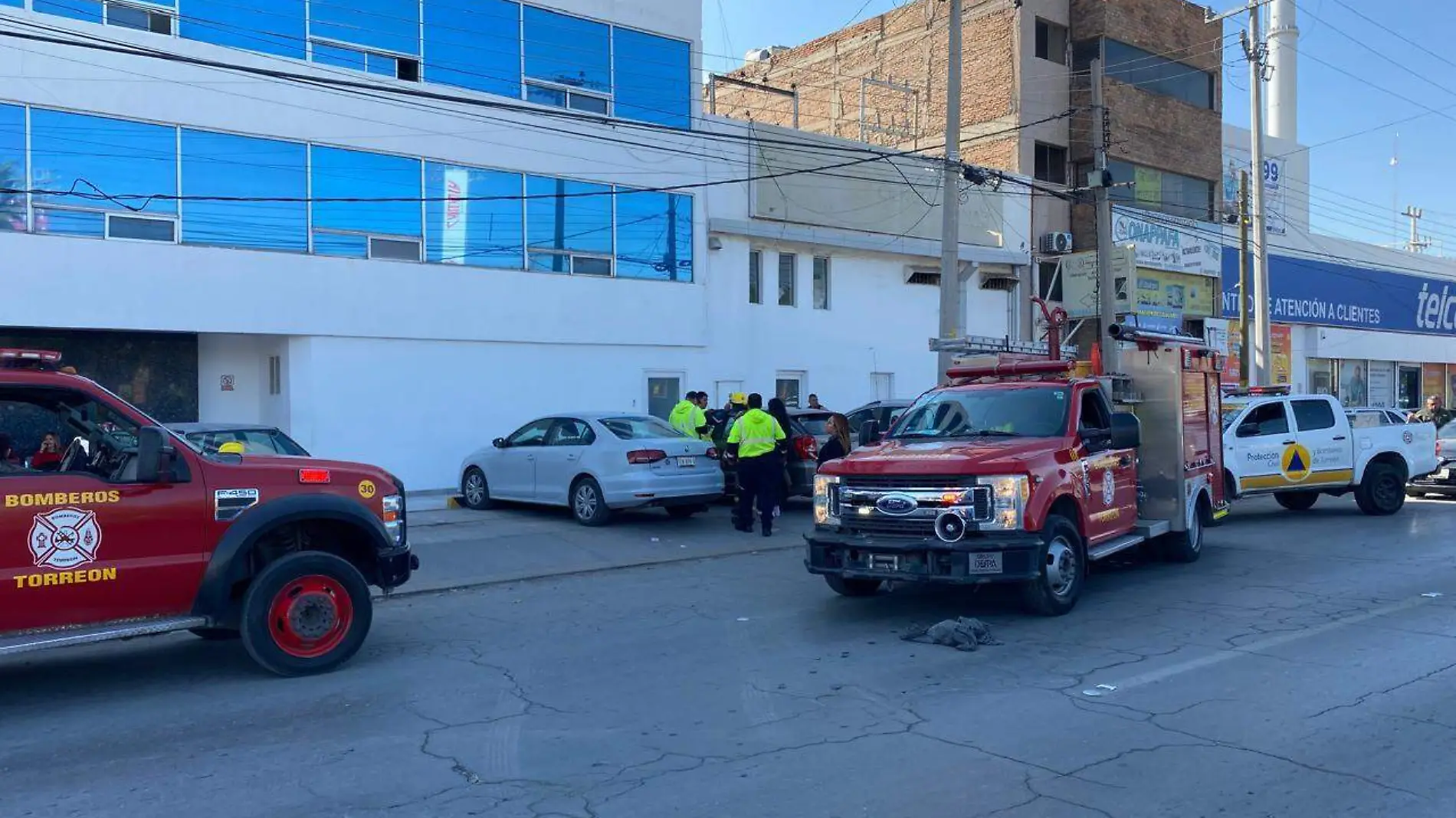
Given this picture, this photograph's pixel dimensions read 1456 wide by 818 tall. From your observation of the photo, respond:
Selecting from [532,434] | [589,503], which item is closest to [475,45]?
[532,434]

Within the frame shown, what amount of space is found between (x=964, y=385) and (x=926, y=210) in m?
15.2

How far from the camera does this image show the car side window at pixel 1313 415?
52.9ft

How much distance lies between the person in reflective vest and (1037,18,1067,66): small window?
19366mm

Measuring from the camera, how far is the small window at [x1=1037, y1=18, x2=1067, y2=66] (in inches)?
1159

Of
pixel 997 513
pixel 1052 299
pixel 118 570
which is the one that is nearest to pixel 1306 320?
pixel 1052 299

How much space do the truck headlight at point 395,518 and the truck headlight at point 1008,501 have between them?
441cm

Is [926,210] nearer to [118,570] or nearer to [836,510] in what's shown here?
[836,510]

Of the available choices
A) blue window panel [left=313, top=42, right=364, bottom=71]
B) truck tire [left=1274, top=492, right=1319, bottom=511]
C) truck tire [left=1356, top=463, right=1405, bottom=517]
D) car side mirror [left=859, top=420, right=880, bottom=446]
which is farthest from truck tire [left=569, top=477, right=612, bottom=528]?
truck tire [left=1356, top=463, right=1405, bottom=517]

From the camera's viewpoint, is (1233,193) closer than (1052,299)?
No

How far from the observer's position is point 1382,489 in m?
16.5

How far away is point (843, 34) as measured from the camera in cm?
3391

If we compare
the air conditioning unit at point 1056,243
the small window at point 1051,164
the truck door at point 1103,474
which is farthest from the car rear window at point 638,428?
the small window at point 1051,164

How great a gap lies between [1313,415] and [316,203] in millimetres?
15087

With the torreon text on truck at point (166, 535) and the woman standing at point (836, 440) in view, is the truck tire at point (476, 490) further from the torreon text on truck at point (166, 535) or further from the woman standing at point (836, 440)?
the torreon text on truck at point (166, 535)
